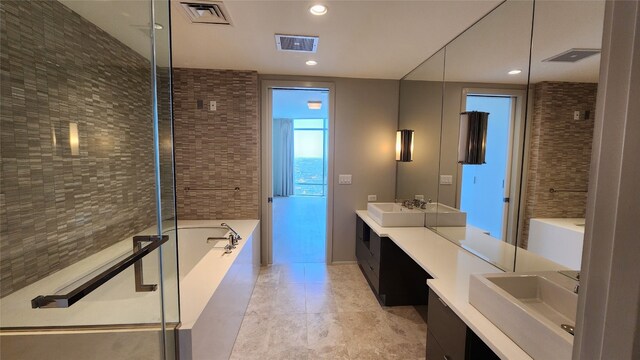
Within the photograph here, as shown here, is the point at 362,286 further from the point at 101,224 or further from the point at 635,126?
the point at 635,126

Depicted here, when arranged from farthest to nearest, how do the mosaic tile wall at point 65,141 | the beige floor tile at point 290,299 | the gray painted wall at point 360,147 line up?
the gray painted wall at point 360,147, the beige floor tile at point 290,299, the mosaic tile wall at point 65,141

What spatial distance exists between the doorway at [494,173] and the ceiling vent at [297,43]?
1.37 m

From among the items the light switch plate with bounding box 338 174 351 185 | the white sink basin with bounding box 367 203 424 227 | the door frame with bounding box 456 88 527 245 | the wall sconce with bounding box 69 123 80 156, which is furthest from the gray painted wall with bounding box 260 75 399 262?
the wall sconce with bounding box 69 123 80 156

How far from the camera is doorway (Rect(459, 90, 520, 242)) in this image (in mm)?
1714

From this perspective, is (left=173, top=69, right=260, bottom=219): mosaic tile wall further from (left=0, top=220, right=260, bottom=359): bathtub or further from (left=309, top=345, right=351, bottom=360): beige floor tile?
(left=309, top=345, right=351, bottom=360): beige floor tile

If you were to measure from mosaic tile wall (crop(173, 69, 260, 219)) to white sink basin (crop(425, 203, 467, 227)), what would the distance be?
2012 millimetres

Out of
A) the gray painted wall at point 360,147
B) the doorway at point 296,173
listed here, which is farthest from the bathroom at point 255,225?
the doorway at point 296,173

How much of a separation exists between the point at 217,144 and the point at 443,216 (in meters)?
2.63

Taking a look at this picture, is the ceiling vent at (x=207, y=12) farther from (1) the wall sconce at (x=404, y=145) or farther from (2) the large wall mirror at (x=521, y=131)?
(1) the wall sconce at (x=404, y=145)

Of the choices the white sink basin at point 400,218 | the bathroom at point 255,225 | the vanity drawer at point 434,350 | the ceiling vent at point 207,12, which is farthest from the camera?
the white sink basin at point 400,218

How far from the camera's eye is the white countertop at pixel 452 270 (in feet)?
3.78

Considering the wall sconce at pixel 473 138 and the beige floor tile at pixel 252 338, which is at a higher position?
the wall sconce at pixel 473 138

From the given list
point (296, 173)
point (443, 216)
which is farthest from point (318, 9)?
point (296, 173)

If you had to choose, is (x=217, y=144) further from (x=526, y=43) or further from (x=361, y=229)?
(x=526, y=43)
